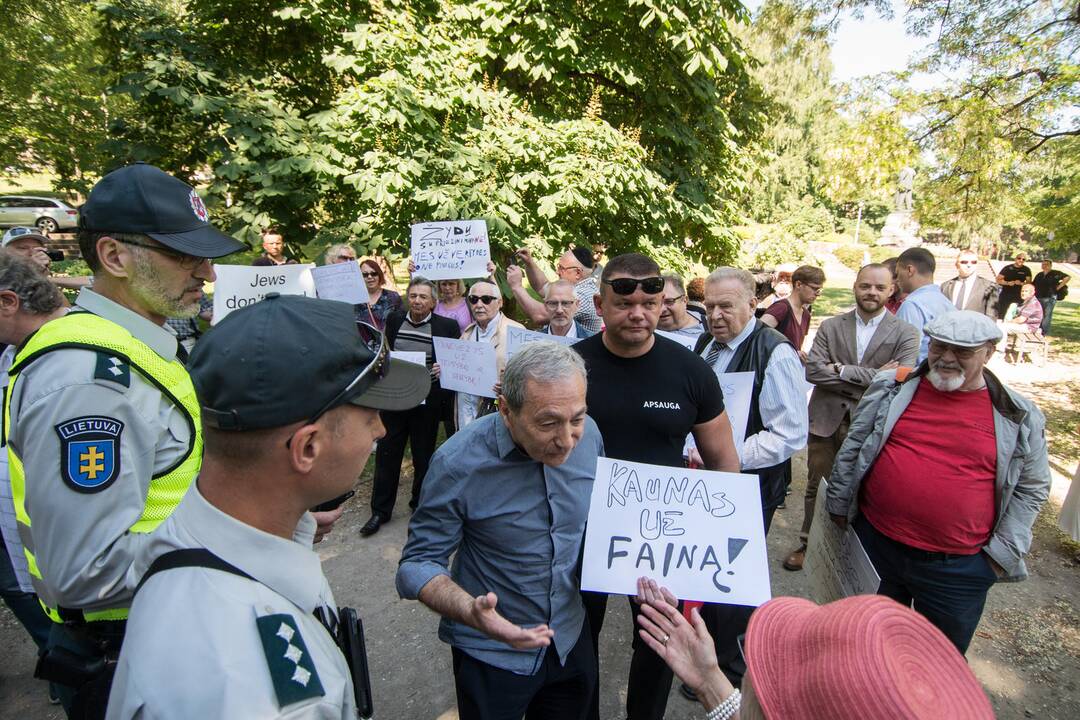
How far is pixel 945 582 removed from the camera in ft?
9.11

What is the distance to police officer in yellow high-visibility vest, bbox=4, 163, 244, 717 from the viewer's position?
144 centimetres

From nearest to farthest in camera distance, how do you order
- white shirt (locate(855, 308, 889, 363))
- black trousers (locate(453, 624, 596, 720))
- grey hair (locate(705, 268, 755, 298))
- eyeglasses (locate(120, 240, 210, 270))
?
eyeglasses (locate(120, 240, 210, 270))
black trousers (locate(453, 624, 596, 720))
grey hair (locate(705, 268, 755, 298))
white shirt (locate(855, 308, 889, 363))

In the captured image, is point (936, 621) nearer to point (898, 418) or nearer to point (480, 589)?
point (898, 418)

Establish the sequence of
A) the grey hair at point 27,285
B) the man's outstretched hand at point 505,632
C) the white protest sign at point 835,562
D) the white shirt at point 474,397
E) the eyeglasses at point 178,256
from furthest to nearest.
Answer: the white shirt at point 474,397 < the white protest sign at point 835,562 < the grey hair at point 27,285 < the eyeglasses at point 178,256 < the man's outstretched hand at point 505,632

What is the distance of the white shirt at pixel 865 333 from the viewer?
4.44 meters

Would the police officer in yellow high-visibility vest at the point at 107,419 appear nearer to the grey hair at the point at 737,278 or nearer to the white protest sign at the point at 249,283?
the white protest sign at the point at 249,283

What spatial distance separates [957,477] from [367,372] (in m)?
2.83

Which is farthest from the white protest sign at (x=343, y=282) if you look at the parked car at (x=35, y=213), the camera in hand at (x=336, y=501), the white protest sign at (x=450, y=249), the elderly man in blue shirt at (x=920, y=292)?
the parked car at (x=35, y=213)

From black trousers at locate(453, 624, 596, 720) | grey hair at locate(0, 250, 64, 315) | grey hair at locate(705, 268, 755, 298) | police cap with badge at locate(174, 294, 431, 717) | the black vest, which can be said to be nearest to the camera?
police cap with badge at locate(174, 294, 431, 717)

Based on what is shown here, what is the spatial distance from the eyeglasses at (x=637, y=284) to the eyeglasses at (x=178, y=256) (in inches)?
65.8

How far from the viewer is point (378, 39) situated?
613cm

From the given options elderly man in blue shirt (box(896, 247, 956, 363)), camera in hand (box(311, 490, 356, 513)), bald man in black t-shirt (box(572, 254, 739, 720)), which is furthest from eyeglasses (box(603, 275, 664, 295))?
elderly man in blue shirt (box(896, 247, 956, 363))

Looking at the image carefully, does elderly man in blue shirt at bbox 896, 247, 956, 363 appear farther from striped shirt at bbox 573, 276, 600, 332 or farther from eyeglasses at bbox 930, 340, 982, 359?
striped shirt at bbox 573, 276, 600, 332

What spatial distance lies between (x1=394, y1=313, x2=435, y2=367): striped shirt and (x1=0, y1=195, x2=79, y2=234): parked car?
2417cm
